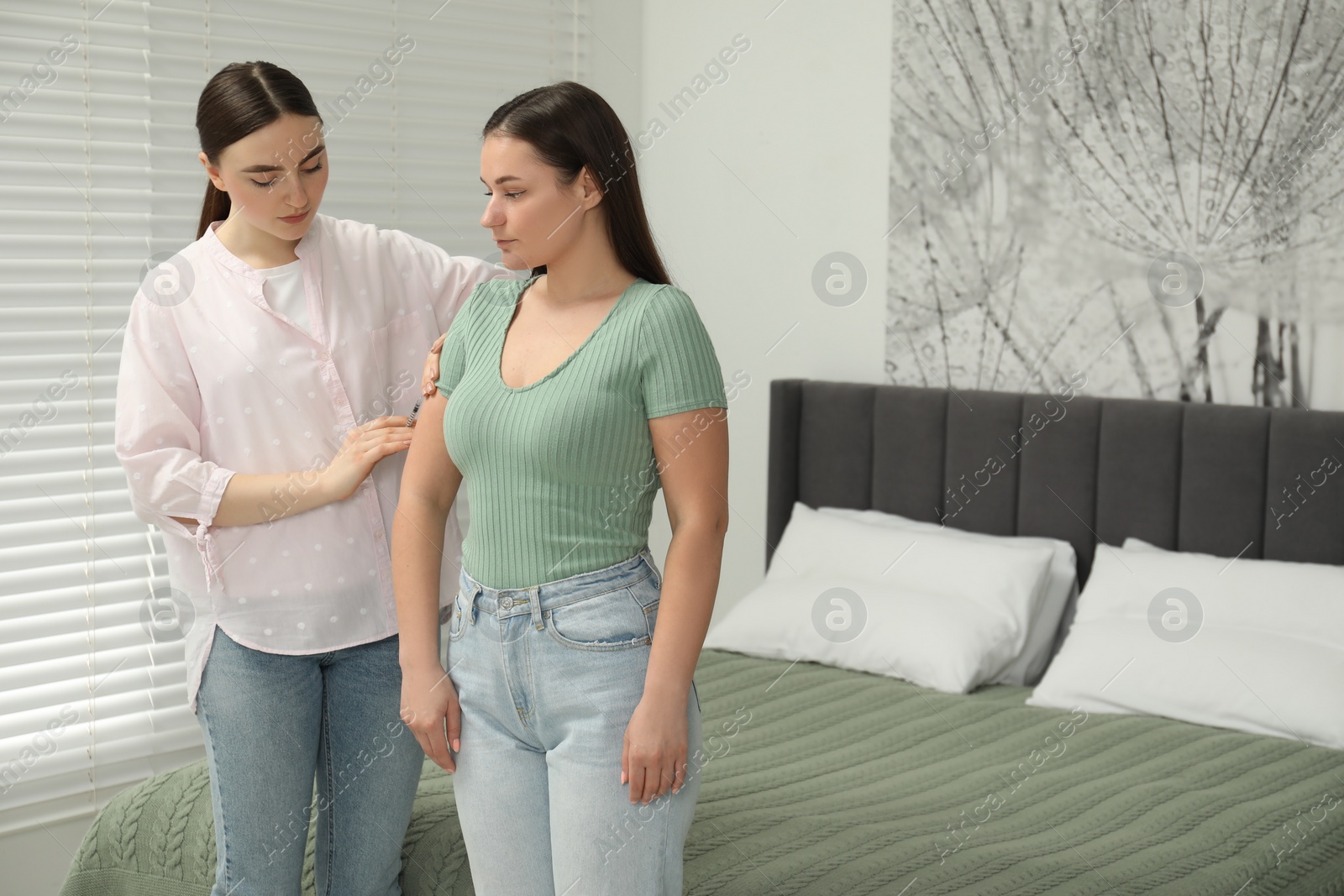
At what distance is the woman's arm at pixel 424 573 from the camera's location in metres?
1.36

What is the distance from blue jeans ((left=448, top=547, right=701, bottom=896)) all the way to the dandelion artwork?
2.08 meters

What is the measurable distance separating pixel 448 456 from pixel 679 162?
2655mm

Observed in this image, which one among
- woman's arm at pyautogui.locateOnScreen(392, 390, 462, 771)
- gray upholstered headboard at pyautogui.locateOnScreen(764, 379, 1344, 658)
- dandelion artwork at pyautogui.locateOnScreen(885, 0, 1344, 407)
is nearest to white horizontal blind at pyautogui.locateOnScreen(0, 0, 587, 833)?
gray upholstered headboard at pyautogui.locateOnScreen(764, 379, 1344, 658)

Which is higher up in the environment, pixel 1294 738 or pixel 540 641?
pixel 540 641

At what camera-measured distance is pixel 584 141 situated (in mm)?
1363

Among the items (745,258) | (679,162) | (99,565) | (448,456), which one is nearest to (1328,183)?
(745,258)

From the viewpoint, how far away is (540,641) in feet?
4.25

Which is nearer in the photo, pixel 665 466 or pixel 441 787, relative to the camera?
pixel 665 466

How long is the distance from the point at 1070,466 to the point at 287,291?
2055mm

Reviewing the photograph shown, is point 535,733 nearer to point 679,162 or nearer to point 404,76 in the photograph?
point 404,76

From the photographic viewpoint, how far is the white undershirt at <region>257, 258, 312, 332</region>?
168cm

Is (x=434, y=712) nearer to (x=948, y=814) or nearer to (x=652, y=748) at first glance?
(x=652, y=748)

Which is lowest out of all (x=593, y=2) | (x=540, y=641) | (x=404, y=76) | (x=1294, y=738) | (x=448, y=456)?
(x=1294, y=738)

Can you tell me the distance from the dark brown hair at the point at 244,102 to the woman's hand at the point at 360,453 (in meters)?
0.39
